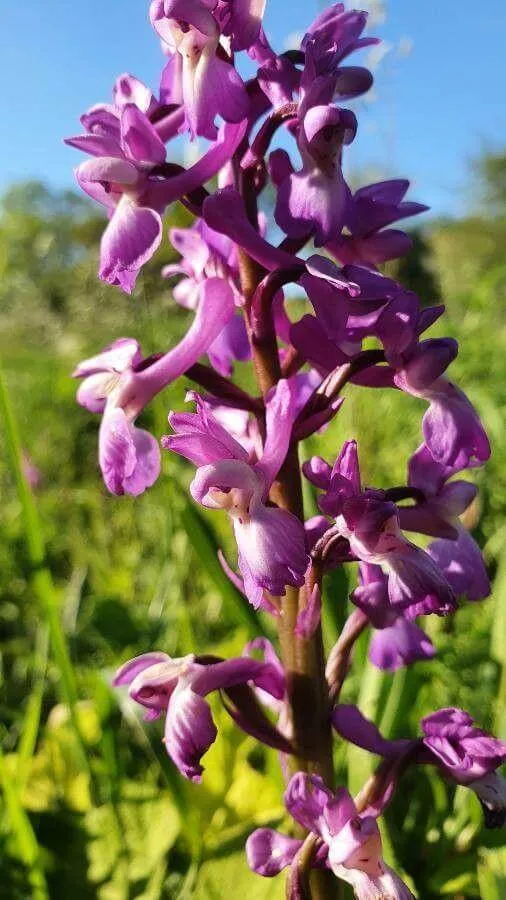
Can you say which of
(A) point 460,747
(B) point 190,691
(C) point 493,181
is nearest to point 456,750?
(A) point 460,747

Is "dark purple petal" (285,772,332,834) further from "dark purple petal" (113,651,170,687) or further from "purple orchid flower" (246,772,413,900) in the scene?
"dark purple petal" (113,651,170,687)

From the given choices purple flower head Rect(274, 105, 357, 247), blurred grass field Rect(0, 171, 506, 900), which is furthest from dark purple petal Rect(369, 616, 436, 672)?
purple flower head Rect(274, 105, 357, 247)

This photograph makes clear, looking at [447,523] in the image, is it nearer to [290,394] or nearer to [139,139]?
[290,394]

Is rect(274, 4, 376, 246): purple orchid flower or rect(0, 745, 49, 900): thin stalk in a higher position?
rect(274, 4, 376, 246): purple orchid flower

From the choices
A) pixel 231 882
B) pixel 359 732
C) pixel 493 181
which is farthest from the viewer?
pixel 493 181

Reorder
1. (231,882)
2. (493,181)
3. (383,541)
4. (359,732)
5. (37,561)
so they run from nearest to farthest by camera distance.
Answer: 1. (383,541)
2. (359,732)
3. (231,882)
4. (37,561)
5. (493,181)

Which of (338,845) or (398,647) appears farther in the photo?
(398,647)
